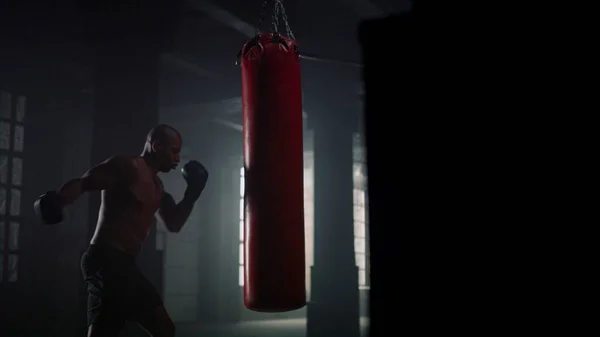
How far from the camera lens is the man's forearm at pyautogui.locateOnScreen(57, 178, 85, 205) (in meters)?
3.05

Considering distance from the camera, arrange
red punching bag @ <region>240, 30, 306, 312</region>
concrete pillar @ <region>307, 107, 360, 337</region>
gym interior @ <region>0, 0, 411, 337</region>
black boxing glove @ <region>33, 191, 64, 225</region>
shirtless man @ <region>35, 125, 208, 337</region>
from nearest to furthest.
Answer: red punching bag @ <region>240, 30, 306, 312</region> < black boxing glove @ <region>33, 191, 64, 225</region> < shirtless man @ <region>35, 125, 208, 337</region> < gym interior @ <region>0, 0, 411, 337</region> < concrete pillar @ <region>307, 107, 360, 337</region>

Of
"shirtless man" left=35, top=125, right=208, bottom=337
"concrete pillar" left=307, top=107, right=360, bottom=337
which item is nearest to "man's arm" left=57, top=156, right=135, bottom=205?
"shirtless man" left=35, top=125, right=208, bottom=337

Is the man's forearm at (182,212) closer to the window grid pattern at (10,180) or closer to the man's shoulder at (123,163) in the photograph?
the man's shoulder at (123,163)

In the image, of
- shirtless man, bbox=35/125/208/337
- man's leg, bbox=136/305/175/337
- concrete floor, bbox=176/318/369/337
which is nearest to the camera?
shirtless man, bbox=35/125/208/337

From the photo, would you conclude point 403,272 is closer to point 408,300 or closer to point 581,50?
point 408,300

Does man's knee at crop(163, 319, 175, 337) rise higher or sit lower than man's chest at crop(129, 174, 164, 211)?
lower

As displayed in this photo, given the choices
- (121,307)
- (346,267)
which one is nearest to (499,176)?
(121,307)

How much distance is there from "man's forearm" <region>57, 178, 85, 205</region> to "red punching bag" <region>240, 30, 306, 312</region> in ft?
2.96

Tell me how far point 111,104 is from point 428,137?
4.52m

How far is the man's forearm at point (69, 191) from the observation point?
3.05m

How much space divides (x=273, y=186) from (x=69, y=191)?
3.56 feet

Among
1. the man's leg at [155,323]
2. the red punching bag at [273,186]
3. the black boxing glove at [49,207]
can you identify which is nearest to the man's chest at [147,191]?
the black boxing glove at [49,207]

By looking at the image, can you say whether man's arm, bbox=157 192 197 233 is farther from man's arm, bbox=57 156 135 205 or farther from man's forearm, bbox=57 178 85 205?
man's forearm, bbox=57 178 85 205

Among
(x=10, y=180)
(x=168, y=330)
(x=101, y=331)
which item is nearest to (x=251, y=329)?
(x=10, y=180)
